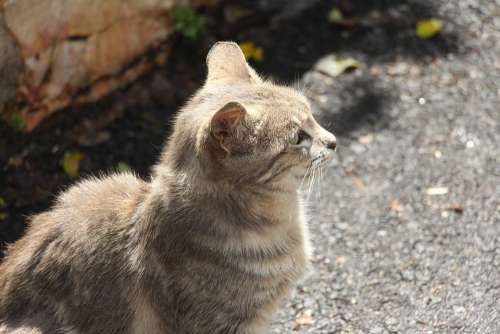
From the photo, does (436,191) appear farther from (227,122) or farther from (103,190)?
(103,190)

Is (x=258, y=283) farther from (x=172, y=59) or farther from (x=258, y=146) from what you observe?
(x=172, y=59)

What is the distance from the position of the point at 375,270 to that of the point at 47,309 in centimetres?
195

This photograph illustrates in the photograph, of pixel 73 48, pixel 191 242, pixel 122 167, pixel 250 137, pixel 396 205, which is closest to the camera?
pixel 250 137

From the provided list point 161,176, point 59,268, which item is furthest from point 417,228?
point 59,268

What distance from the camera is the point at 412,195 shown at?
485 cm

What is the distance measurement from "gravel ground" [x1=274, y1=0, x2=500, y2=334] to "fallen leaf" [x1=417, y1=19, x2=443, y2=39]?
150 millimetres

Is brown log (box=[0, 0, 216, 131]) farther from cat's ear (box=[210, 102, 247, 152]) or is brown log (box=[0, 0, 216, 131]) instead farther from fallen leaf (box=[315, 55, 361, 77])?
cat's ear (box=[210, 102, 247, 152])

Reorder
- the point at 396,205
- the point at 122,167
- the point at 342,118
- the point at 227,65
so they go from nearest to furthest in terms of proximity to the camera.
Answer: the point at 227,65 < the point at 396,205 < the point at 122,167 < the point at 342,118

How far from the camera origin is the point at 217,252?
11.4ft

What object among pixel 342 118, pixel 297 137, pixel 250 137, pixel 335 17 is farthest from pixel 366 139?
pixel 250 137

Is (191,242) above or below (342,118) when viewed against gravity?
above

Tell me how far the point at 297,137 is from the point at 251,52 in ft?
8.01

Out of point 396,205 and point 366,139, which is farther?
point 366,139

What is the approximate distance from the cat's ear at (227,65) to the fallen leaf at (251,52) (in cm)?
197
